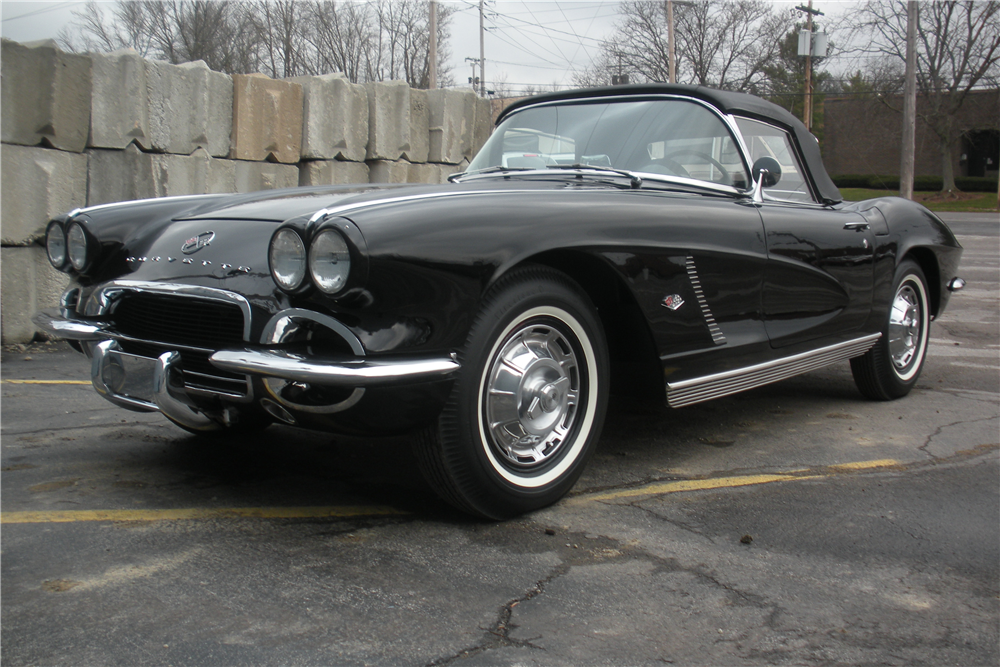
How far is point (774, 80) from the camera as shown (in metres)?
45.6

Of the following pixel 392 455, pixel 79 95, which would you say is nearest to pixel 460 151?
pixel 79 95

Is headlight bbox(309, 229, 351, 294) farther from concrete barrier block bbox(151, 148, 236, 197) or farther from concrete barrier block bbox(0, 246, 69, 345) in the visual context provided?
concrete barrier block bbox(151, 148, 236, 197)

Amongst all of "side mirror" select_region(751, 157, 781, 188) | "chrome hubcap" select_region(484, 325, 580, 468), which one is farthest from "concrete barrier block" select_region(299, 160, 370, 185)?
"chrome hubcap" select_region(484, 325, 580, 468)

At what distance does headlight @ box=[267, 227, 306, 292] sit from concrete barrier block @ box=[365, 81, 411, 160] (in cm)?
614

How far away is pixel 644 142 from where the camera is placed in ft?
12.1

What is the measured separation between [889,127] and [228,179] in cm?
4375

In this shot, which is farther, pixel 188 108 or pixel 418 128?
pixel 418 128

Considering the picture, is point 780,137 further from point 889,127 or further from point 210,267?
point 889,127

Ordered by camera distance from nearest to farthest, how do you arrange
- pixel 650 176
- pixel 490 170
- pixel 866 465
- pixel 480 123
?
pixel 866 465, pixel 650 176, pixel 490 170, pixel 480 123

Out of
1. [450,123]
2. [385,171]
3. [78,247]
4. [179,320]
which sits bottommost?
[179,320]

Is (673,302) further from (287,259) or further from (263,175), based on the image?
(263,175)

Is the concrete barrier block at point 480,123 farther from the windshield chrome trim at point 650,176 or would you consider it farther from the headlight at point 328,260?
the headlight at point 328,260

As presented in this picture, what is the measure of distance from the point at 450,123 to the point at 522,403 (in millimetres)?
6865

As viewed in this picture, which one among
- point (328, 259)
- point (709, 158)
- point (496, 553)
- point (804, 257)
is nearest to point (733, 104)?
point (709, 158)
